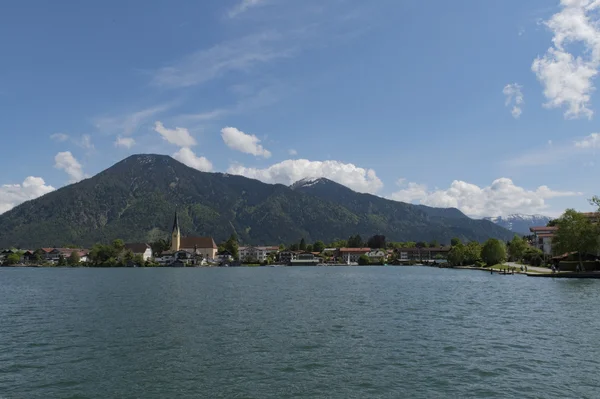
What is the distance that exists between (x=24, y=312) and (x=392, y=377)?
43.1 metres

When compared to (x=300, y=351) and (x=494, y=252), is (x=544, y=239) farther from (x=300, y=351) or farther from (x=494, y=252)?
(x=300, y=351)

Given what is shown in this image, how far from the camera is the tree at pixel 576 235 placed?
106m

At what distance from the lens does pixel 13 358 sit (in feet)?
89.4

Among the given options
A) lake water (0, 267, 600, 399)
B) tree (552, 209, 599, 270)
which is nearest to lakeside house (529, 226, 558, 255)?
tree (552, 209, 599, 270)

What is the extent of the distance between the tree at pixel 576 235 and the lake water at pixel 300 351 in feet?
211

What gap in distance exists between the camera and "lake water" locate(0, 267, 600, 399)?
21359mm

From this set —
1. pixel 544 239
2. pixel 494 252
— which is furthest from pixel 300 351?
pixel 544 239

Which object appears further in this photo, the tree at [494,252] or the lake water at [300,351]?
the tree at [494,252]

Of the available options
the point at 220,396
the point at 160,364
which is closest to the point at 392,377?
the point at 220,396

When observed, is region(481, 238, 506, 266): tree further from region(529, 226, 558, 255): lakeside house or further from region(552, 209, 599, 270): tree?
region(552, 209, 599, 270): tree

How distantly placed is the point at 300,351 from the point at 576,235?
10245cm

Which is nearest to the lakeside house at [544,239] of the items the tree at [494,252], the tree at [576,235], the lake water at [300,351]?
the tree at [494,252]

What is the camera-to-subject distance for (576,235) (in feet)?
350

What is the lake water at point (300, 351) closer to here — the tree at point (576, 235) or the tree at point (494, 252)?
the tree at point (576, 235)
